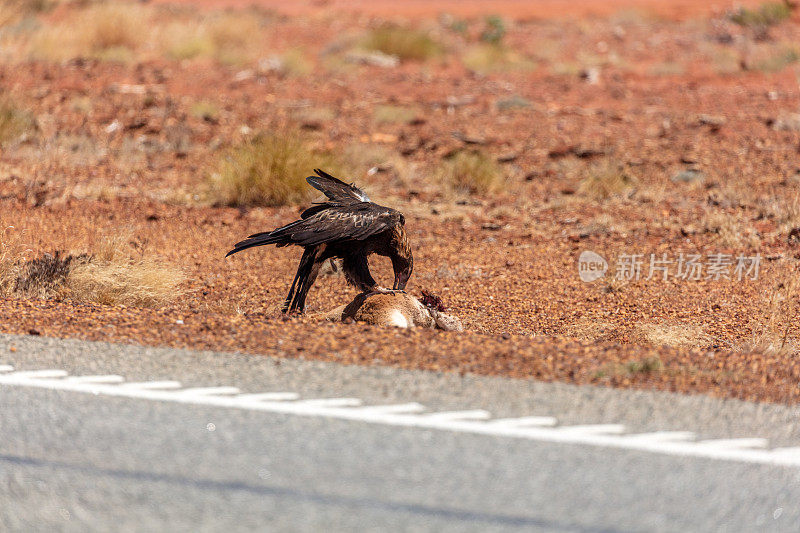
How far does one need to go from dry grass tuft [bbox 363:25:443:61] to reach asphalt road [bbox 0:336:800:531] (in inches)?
845

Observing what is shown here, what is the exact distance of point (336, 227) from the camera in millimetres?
6840

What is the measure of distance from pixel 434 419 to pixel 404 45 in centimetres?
2223

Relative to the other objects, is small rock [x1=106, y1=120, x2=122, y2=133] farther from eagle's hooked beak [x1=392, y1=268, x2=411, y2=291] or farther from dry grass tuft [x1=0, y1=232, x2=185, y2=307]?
eagle's hooked beak [x1=392, y1=268, x2=411, y2=291]

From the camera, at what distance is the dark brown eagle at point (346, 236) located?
22.4 feet

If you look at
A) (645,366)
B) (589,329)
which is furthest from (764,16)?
(645,366)

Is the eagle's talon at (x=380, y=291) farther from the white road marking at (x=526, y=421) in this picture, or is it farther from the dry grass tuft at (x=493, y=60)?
the dry grass tuft at (x=493, y=60)

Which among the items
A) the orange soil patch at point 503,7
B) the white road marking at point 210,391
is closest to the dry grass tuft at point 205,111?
the white road marking at point 210,391

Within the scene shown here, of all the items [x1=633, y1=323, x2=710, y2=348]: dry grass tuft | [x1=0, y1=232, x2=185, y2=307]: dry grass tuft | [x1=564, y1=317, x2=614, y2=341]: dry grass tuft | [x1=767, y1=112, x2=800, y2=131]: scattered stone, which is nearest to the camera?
[x1=633, y1=323, x2=710, y2=348]: dry grass tuft

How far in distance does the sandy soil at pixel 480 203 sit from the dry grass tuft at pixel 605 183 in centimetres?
4

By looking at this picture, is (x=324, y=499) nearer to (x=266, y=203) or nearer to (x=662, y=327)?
(x=662, y=327)

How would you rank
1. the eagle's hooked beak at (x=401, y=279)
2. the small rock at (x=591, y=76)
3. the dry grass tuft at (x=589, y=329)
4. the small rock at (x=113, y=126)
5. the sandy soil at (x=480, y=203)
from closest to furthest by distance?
1. the sandy soil at (x=480, y=203)
2. the eagle's hooked beak at (x=401, y=279)
3. the dry grass tuft at (x=589, y=329)
4. the small rock at (x=113, y=126)
5. the small rock at (x=591, y=76)

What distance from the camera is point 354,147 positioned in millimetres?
15453

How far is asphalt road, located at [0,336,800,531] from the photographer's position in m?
3.49

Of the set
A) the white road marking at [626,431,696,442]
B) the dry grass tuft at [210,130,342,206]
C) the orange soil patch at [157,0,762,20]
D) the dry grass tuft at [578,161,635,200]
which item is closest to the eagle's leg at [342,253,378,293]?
the white road marking at [626,431,696,442]
